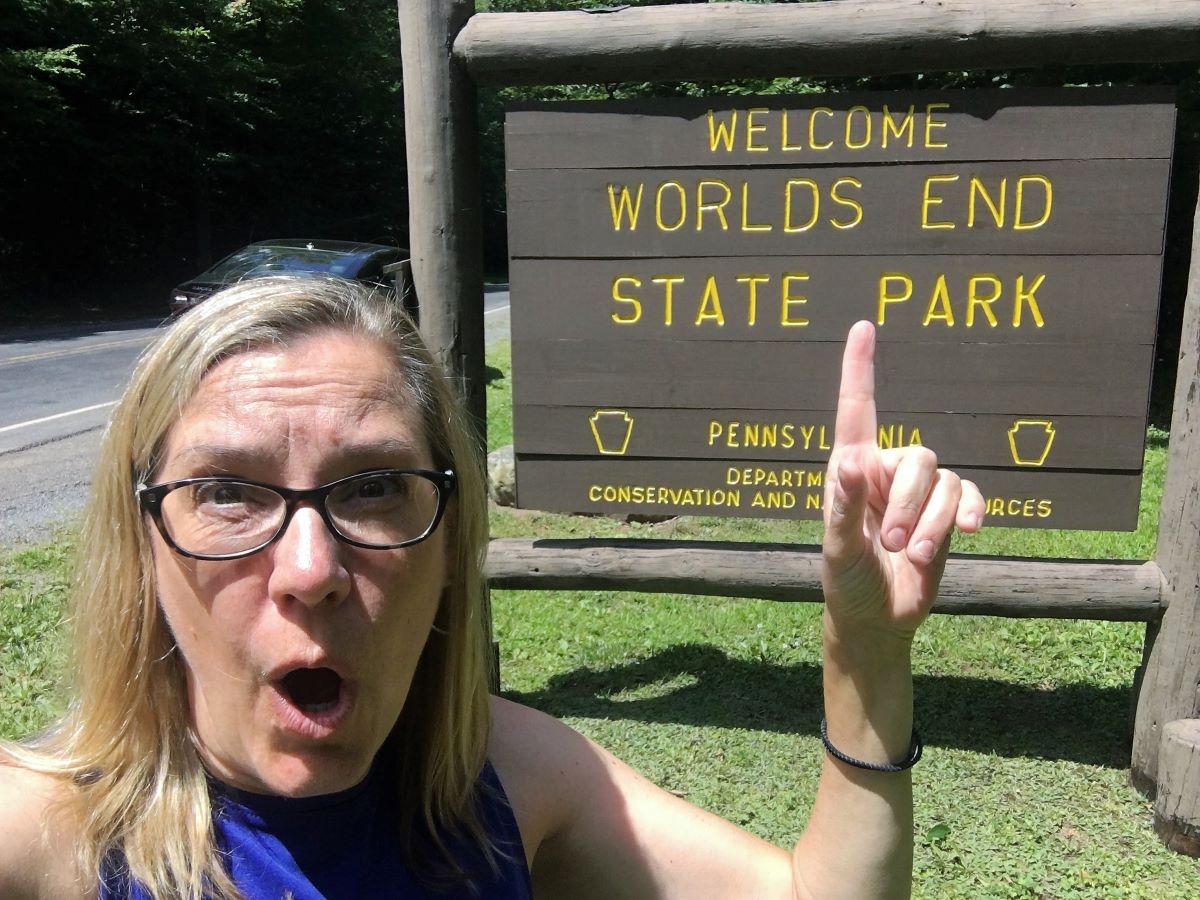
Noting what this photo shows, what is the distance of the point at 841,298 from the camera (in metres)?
3.14

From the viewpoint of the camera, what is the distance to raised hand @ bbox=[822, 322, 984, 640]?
1212 mm

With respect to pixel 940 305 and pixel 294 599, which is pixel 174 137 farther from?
pixel 294 599

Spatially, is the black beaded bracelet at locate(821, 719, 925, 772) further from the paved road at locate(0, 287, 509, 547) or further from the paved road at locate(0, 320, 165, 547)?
the paved road at locate(0, 320, 165, 547)

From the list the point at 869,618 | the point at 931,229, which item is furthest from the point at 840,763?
the point at 931,229

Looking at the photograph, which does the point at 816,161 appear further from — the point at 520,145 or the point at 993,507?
the point at 993,507

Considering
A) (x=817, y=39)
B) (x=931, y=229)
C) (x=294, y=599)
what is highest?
(x=817, y=39)

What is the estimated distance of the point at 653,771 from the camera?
10.8 ft

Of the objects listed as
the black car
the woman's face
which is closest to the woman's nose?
the woman's face

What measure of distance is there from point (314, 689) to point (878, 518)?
76cm

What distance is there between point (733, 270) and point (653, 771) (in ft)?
5.66

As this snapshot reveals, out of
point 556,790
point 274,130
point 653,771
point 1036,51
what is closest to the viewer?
point 556,790

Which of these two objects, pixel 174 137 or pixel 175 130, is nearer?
pixel 174 137

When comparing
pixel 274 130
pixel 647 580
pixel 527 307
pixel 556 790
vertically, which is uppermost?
pixel 274 130

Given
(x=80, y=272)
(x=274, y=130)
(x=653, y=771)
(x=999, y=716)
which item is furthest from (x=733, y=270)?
(x=274, y=130)
